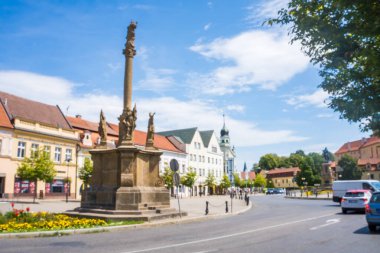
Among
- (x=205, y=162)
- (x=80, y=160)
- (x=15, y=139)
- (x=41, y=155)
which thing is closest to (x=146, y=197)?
(x=41, y=155)

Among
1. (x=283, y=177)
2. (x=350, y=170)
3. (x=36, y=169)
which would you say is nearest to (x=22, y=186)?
(x=36, y=169)

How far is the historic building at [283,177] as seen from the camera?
449ft

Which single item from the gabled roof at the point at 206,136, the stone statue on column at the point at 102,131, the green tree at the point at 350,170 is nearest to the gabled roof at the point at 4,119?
the stone statue on column at the point at 102,131

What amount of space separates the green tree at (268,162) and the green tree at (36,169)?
130m

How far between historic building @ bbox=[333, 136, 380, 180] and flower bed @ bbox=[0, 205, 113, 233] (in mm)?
87068

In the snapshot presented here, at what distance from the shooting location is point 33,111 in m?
46.1

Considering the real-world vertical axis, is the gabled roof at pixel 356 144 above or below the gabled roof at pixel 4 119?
above

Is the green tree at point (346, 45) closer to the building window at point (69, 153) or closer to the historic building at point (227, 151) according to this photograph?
the building window at point (69, 153)

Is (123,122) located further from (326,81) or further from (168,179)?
(168,179)

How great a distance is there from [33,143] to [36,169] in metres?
7.25

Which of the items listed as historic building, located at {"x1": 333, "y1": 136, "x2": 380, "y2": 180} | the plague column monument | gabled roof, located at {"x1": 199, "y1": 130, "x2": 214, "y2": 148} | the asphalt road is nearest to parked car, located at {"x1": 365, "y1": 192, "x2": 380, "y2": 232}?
the asphalt road

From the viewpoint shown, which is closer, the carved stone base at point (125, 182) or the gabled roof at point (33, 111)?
the carved stone base at point (125, 182)

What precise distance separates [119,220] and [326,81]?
1017 cm

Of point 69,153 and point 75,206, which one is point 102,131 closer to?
point 75,206
